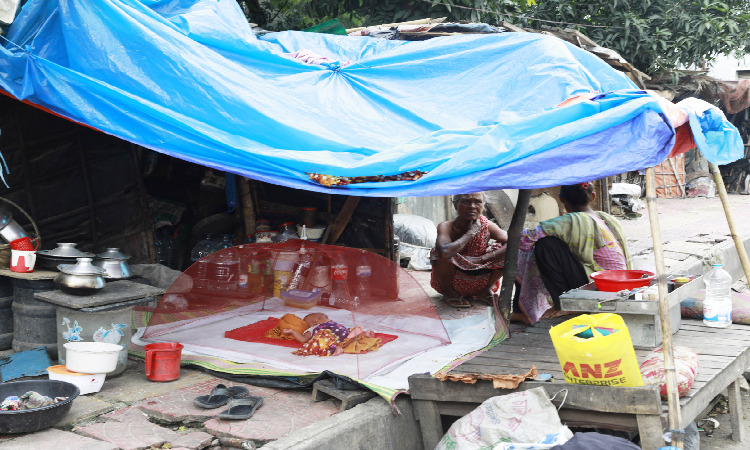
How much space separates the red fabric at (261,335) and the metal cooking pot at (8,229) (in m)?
1.63

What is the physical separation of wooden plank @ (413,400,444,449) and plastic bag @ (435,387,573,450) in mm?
321

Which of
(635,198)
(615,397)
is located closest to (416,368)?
(615,397)

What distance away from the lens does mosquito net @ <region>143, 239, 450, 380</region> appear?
4418 mm

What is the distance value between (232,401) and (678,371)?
7.68 ft

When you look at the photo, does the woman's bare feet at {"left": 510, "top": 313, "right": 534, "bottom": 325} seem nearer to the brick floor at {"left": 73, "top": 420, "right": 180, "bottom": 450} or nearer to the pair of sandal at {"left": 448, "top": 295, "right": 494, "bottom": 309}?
the pair of sandal at {"left": 448, "top": 295, "right": 494, "bottom": 309}

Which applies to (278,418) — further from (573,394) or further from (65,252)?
(65,252)

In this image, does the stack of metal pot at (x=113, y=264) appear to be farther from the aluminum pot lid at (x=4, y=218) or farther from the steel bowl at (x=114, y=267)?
the aluminum pot lid at (x=4, y=218)

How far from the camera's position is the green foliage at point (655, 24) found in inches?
439

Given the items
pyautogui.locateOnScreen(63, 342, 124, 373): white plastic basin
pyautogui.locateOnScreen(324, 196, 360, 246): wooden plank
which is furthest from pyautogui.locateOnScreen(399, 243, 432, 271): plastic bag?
pyautogui.locateOnScreen(63, 342, 124, 373): white plastic basin

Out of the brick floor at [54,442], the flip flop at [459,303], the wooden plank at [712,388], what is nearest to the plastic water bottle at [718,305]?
the wooden plank at [712,388]

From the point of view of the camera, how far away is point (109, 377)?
3.91m

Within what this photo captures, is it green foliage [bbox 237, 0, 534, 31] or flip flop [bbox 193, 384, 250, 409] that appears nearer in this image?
flip flop [bbox 193, 384, 250, 409]

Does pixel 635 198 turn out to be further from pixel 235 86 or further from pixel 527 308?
pixel 235 86

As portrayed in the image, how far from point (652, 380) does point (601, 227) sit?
177 centimetres
